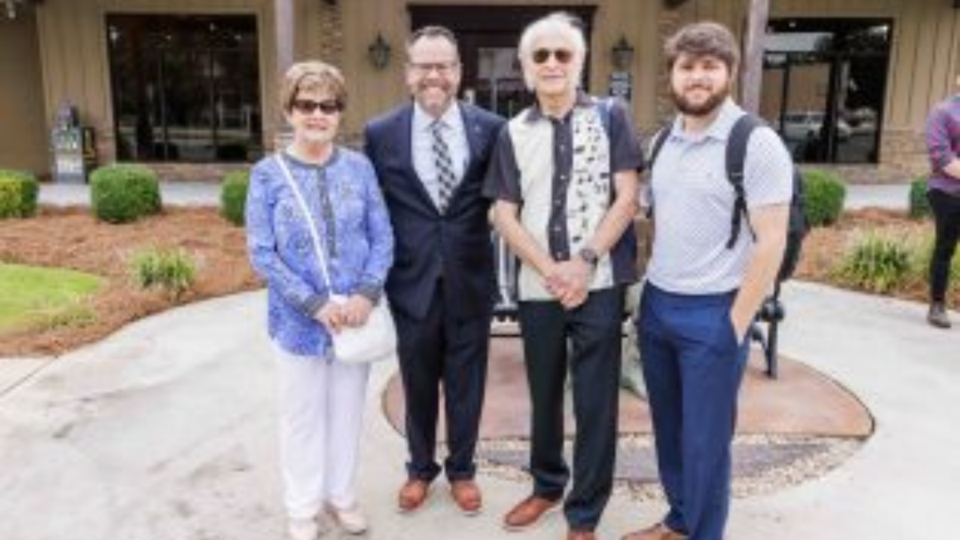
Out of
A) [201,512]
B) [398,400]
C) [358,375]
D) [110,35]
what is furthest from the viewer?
[110,35]

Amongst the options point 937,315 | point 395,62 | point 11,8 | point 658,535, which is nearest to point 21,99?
point 11,8

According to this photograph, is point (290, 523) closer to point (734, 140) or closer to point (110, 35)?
point (734, 140)

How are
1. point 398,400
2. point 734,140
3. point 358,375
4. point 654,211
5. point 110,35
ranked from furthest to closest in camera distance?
point 110,35 < point 398,400 < point 358,375 < point 654,211 < point 734,140

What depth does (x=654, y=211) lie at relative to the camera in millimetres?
3297

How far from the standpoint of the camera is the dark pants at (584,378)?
3445mm

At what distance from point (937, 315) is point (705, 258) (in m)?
4.32

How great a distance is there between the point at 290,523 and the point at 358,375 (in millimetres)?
660

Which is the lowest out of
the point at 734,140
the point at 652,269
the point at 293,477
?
the point at 293,477

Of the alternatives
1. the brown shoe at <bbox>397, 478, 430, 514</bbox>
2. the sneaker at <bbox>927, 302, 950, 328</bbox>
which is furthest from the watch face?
the sneaker at <bbox>927, 302, 950, 328</bbox>

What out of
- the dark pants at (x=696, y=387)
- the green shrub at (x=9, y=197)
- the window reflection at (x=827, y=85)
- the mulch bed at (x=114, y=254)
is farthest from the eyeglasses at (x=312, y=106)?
the window reflection at (x=827, y=85)

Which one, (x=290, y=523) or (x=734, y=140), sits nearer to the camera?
(x=734, y=140)

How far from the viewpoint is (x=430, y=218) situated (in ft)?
11.9

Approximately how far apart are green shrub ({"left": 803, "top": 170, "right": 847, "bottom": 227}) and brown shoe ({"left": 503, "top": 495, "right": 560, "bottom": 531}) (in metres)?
7.11

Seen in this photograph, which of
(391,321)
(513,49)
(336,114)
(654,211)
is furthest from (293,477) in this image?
(513,49)
